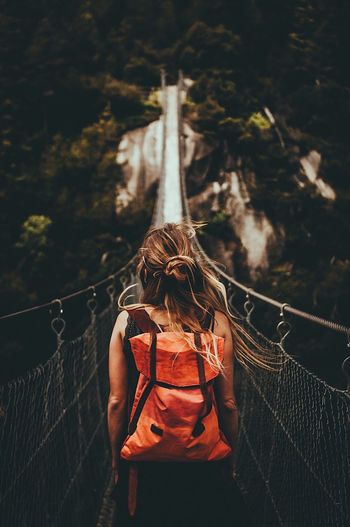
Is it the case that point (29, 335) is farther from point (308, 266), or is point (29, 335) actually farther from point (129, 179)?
point (308, 266)

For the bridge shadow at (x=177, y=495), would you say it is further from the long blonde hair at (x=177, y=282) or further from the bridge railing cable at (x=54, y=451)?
the bridge railing cable at (x=54, y=451)

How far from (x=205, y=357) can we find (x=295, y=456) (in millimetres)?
949

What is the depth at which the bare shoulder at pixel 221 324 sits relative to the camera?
0.97 m

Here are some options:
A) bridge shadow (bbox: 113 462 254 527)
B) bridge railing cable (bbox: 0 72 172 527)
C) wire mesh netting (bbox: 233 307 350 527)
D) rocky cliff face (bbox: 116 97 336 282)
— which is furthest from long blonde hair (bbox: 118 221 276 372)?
rocky cliff face (bbox: 116 97 336 282)

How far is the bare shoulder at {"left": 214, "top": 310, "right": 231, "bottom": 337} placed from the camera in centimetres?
97

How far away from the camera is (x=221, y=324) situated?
98 cm

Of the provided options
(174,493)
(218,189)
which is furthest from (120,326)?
(218,189)

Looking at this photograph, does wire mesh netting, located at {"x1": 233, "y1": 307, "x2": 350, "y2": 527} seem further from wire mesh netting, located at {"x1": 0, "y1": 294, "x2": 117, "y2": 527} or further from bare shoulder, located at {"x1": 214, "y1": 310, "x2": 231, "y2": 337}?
wire mesh netting, located at {"x1": 0, "y1": 294, "x2": 117, "y2": 527}

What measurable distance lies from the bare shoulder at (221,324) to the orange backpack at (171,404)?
0.09 metres

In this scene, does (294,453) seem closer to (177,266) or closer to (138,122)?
(177,266)

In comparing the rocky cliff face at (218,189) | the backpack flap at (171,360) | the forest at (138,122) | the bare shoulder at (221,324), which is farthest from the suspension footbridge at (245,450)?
the rocky cliff face at (218,189)

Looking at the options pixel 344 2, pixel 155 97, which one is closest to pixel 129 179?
pixel 155 97

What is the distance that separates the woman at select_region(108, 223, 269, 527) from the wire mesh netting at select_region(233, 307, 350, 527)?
42 centimetres

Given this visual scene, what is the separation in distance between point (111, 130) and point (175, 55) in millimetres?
5934
